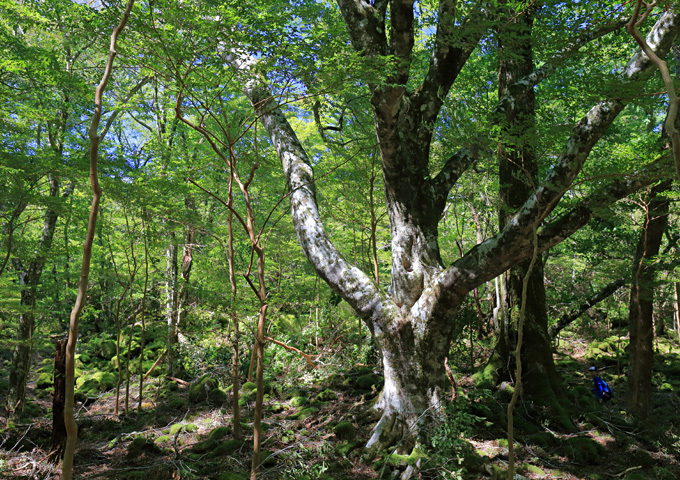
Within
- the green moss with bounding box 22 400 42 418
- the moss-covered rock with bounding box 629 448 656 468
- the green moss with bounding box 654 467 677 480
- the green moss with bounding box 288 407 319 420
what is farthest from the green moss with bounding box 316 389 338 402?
the green moss with bounding box 22 400 42 418

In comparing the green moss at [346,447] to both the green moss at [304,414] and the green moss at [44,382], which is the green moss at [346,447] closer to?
the green moss at [304,414]

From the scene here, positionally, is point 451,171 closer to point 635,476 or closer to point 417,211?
point 417,211

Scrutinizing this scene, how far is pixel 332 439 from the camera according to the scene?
4602 millimetres

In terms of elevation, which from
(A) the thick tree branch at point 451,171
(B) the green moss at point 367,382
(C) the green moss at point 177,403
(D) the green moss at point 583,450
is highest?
(A) the thick tree branch at point 451,171

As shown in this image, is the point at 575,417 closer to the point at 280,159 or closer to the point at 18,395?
the point at 280,159

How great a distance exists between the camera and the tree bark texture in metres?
3.60

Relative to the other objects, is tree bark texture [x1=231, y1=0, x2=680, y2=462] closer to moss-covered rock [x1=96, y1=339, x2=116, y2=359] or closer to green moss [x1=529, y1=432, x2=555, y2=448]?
green moss [x1=529, y1=432, x2=555, y2=448]

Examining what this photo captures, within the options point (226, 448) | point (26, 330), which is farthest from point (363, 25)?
point (26, 330)

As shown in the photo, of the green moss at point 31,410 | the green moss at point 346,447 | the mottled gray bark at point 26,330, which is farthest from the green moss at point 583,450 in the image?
the green moss at point 31,410

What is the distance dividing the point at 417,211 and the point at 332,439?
2726 mm

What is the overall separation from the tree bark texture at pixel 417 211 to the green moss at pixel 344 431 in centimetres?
46

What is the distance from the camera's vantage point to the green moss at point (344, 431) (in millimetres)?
4609

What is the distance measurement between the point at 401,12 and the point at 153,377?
330 inches

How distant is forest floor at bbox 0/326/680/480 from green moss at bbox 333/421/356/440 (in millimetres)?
11
